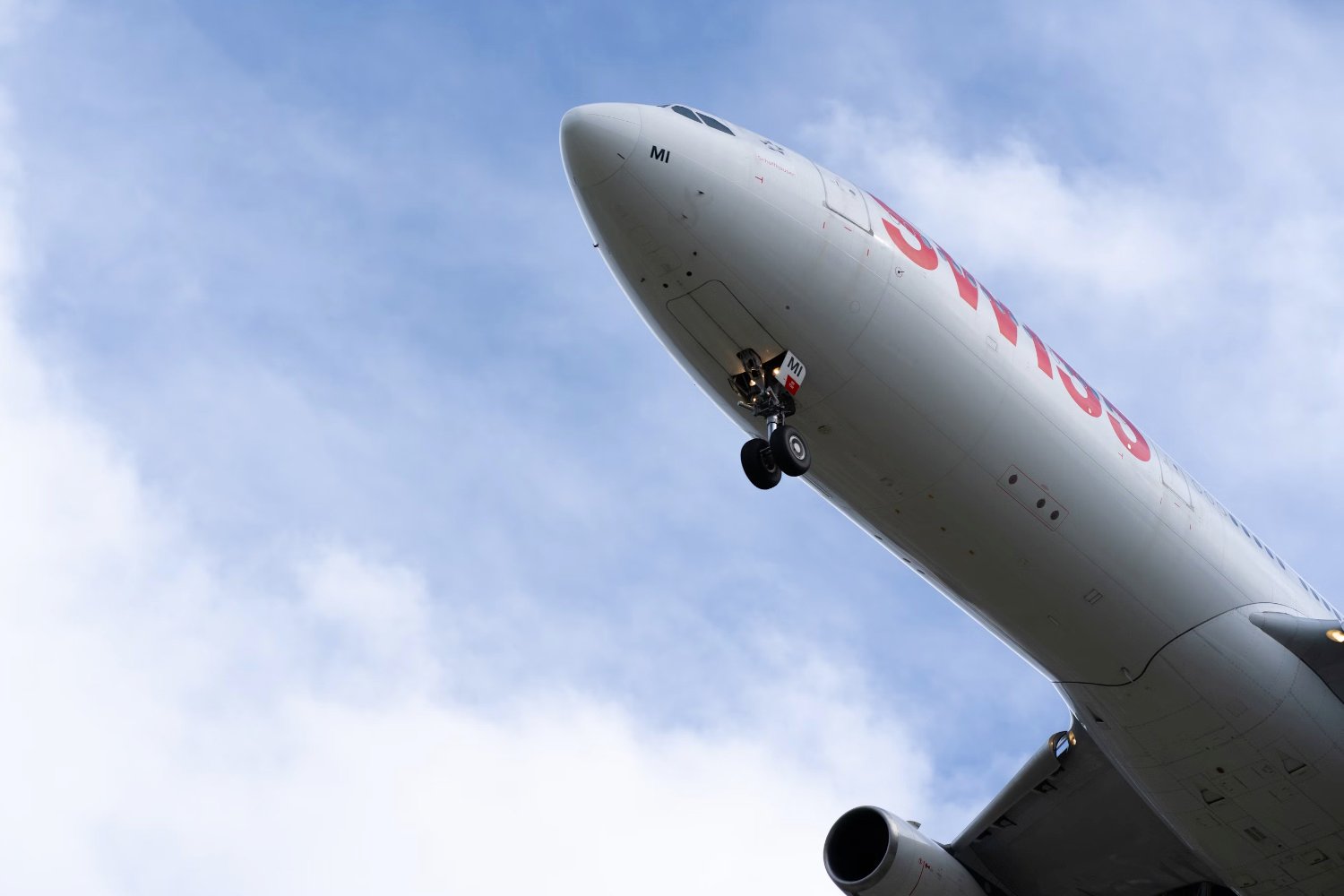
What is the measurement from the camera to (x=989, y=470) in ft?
59.2

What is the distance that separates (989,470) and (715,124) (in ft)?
15.9

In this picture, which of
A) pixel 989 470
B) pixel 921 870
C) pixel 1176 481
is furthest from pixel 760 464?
pixel 921 870

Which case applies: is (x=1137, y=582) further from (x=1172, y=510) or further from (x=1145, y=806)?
(x=1145, y=806)

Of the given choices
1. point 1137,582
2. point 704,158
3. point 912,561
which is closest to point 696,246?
point 704,158

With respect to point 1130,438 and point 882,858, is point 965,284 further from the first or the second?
point 882,858

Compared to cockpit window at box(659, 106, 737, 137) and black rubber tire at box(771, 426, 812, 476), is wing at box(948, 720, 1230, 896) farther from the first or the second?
cockpit window at box(659, 106, 737, 137)

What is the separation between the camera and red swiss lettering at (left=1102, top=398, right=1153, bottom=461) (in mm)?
19672

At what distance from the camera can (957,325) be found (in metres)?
18.0

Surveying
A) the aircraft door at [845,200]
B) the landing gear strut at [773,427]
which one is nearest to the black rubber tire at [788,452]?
the landing gear strut at [773,427]

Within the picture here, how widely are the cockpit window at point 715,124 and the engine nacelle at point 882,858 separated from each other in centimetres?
1021

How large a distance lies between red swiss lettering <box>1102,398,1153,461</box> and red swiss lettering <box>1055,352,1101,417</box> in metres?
0.25

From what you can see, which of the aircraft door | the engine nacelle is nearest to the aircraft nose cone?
the aircraft door

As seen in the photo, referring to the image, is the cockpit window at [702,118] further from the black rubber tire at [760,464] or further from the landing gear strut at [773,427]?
the black rubber tire at [760,464]

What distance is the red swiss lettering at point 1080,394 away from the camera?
760 inches
